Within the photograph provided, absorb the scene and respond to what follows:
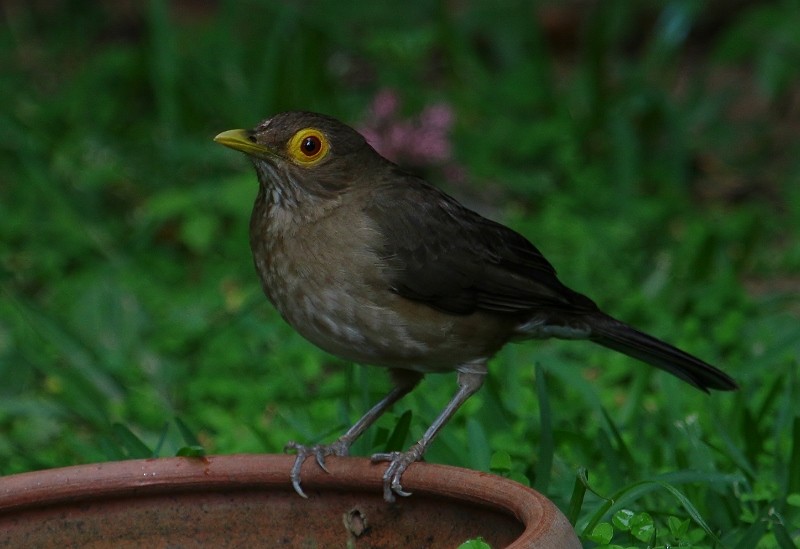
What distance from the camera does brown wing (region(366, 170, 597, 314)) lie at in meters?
3.96

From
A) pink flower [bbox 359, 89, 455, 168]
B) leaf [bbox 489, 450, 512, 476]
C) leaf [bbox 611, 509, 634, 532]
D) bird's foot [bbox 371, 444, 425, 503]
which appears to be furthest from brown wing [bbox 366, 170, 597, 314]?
pink flower [bbox 359, 89, 455, 168]

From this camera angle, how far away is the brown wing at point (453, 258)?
396cm

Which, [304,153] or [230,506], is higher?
[304,153]

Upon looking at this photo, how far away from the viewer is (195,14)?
1112cm

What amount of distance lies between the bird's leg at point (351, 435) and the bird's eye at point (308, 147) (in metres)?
0.74

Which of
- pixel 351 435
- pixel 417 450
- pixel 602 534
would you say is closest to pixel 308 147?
pixel 351 435

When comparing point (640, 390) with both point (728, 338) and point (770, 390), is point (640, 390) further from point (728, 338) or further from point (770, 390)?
point (728, 338)

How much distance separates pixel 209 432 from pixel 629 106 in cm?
394

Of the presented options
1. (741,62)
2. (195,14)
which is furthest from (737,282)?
(195,14)

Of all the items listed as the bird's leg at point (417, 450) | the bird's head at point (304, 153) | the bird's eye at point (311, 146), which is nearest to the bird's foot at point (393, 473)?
the bird's leg at point (417, 450)

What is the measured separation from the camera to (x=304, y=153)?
4.05m

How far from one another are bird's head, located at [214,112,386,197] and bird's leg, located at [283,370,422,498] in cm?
66

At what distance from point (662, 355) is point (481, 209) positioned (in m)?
3.47

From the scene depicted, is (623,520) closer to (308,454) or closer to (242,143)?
(308,454)
